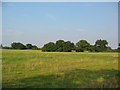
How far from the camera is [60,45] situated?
5278 cm

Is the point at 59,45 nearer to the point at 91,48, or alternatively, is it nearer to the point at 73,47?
the point at 73,47

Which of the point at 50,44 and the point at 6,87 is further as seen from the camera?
the point at 50,44

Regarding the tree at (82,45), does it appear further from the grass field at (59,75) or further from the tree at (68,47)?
the grass field at (59,75)

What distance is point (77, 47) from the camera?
6066 centimetres

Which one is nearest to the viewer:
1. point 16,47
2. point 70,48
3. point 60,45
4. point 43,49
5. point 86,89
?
point 86,89

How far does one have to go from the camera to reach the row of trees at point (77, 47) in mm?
47963

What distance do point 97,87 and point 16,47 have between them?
38.9 meters

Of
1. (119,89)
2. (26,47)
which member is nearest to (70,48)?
(26,47)

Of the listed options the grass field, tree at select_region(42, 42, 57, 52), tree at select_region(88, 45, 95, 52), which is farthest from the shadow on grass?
tree at select_region(88, 45, 95, 52)

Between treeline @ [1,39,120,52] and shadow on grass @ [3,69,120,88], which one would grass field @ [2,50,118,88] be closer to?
shadow on grass @ [3,69,120,88]

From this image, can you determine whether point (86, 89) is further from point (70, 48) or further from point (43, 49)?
point (70, 48)

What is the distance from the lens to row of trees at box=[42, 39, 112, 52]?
47963mm

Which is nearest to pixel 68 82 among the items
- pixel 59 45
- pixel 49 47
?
Result: pixel 49 47

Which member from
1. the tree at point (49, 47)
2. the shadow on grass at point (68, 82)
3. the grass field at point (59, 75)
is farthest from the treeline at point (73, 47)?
the shadow on grass at point (68, 82)
